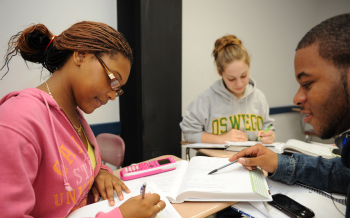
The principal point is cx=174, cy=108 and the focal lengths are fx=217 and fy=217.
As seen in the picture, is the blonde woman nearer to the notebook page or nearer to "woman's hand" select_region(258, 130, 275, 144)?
"woman's hand" select_region(258, 130, 275, 144)

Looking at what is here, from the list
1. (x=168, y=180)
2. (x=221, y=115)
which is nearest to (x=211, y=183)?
(x=168, y=180)

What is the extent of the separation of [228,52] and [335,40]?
1145mm

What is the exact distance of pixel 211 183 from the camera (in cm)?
82

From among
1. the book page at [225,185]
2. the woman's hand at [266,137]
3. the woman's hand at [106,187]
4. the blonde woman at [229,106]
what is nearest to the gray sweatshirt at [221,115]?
the blonde woman at [229,106]

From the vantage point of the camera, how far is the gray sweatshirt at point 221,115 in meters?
1.86

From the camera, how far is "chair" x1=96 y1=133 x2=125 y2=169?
1614 mm

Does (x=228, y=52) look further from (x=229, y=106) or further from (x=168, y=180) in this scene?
(x=168, y=180)

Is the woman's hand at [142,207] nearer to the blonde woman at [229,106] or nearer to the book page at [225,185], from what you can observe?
the book page at [225,185]

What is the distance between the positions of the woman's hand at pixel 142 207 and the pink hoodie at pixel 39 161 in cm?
3

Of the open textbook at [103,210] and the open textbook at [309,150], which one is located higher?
the open textbook at [103,210]

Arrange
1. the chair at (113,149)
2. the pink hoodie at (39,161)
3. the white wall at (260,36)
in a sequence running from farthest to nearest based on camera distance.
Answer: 1. the white wall at (260,36)
2. the chair at (113,149)
3. the pink hoodie at (39,161)

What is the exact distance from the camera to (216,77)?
9.64 ft

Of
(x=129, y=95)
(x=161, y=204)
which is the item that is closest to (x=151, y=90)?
(x=129, y=95)

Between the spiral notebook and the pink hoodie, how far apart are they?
45 cm
